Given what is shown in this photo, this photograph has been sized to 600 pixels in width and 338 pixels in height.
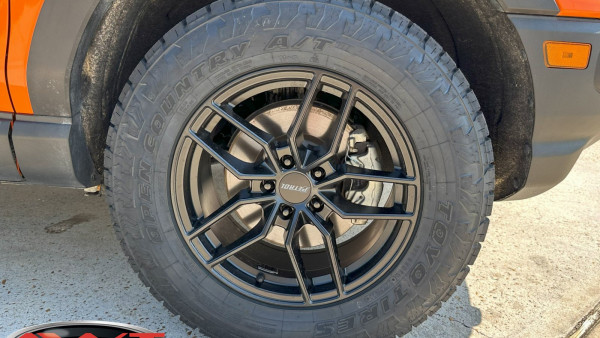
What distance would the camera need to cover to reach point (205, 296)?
5.90ft

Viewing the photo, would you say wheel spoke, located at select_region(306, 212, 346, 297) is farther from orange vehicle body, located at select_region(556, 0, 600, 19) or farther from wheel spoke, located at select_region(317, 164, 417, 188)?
orange vehicle body, located at select_region(556, 0, 600, 19)

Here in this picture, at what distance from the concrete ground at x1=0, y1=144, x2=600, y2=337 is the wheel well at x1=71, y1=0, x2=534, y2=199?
542 mm

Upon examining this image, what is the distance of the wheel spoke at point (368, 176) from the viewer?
1.65 m

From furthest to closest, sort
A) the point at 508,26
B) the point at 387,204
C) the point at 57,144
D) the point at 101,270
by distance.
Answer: the point at 101,270 → the point at 387,204 → the point at 57,144 → the point at 508,26

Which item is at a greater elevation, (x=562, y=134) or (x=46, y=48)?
(x=562, y=134)

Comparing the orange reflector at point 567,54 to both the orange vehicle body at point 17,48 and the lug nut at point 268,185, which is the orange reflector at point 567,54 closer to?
the lug nut at point 268,185

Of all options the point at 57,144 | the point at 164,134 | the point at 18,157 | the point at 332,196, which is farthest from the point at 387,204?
the point at 18,157

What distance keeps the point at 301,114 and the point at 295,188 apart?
0.80ft

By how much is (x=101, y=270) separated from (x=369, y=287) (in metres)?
1.23

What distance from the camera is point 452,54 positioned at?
1.92 meters

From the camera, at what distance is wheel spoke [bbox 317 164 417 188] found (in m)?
1.65

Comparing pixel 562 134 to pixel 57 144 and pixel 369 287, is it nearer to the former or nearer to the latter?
pixel 369 287

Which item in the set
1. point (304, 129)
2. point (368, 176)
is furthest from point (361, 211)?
point (304, 129)

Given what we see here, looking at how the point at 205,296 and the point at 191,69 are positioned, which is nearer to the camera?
the point at 191,69
